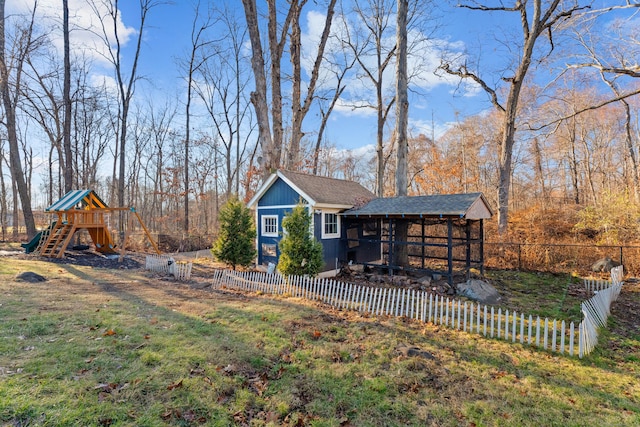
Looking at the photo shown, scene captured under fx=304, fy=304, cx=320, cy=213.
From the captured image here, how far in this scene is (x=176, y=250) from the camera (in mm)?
20672

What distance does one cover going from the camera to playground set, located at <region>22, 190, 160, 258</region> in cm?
1455

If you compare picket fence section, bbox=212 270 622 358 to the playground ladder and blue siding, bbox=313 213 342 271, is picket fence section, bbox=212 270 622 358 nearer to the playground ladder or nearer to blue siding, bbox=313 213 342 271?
blue siding, bbox=313 213 342 271

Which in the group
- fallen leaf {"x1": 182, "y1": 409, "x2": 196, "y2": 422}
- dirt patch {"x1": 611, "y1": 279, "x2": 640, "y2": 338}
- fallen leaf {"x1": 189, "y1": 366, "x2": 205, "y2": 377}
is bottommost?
dirt patch {"x1": 611, "y1": 279, "x2": 640, "y2": 338}

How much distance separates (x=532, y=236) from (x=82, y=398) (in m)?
18.2

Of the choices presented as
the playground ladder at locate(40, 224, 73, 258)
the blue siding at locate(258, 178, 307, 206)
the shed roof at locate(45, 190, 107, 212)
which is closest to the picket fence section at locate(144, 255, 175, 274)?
the blue siding at locate(258, 178, 307, 206)

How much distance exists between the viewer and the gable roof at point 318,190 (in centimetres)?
1177

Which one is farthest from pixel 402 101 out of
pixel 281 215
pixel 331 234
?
pixel 281 215

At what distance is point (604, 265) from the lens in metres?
12.5

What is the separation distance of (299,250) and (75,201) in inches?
480

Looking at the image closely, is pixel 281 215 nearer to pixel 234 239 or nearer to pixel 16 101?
pixel 234 239

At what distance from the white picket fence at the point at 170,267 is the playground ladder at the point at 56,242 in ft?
15.4

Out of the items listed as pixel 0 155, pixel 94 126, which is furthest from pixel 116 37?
pixel 0 155

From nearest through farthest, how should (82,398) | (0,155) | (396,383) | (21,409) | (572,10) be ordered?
(21,409)
(82,398)
(396,383)
(572,10)
(0,155)

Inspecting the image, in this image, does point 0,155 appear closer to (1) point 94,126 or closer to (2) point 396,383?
(1) point 94,126
